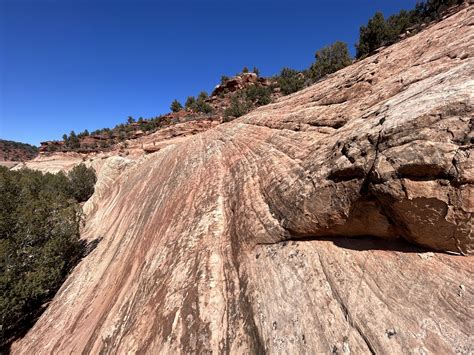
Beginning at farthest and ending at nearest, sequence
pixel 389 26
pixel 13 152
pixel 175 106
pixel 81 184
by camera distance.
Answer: pixel 13 152
pixel 175 106
pixel 389 26
pixel 81 184

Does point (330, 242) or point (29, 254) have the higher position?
point (330, 242)

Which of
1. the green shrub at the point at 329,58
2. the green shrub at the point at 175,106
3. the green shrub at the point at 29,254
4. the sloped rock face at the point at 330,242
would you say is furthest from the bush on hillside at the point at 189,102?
the sloped rock face at the point at 330,242

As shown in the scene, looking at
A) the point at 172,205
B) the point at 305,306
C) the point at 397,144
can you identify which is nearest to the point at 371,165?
the point at 397,144

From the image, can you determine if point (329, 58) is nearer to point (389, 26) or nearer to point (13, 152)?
point (389, 26)

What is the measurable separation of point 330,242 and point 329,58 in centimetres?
4928

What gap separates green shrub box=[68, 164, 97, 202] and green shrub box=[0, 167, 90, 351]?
51.2ft

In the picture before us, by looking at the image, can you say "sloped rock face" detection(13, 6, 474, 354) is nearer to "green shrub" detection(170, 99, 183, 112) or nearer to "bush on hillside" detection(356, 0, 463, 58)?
"bush on hillside" detection(356, 0, 463, 58)

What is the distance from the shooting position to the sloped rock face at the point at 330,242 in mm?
3605

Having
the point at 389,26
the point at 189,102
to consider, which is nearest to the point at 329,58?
the point at 389,26

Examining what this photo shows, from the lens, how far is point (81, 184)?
30.4m

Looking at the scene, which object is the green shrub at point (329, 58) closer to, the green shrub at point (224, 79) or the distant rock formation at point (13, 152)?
the green shrub at point (224, 79)

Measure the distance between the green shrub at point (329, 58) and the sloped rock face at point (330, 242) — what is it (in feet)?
120

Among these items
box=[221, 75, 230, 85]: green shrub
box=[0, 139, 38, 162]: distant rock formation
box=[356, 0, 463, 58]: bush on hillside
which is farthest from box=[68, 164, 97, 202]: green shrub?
box=[0, 139, 38, 162]: distant rock formation

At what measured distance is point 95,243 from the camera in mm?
13945
